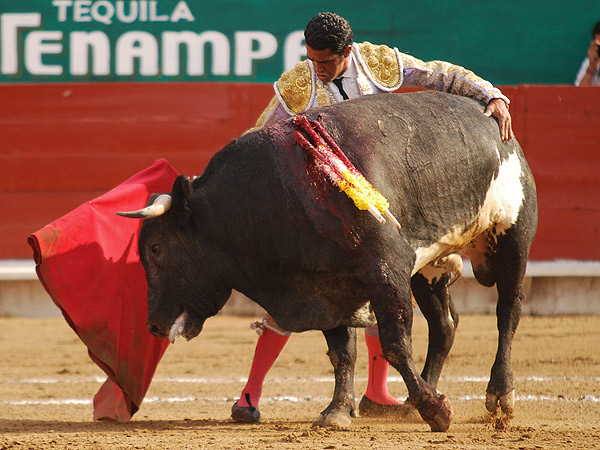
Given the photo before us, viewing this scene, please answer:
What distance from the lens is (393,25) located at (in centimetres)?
725

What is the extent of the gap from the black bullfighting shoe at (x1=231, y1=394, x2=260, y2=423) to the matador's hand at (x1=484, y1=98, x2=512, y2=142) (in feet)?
4.55

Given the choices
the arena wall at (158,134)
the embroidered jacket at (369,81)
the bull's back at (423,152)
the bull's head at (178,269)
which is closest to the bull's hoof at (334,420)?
the bull's head at (178,269)

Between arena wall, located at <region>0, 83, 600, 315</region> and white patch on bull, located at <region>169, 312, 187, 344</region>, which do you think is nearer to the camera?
white patch on bull, located at <region>169, 312, 187, 344</region>

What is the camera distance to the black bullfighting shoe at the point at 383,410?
147 inches

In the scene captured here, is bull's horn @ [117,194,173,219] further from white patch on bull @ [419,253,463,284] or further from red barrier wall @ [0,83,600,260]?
red barrier wall @ [0,83,600,260]

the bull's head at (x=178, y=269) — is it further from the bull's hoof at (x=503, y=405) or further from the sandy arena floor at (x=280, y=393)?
the bull's hoof at (x=503, y=405)

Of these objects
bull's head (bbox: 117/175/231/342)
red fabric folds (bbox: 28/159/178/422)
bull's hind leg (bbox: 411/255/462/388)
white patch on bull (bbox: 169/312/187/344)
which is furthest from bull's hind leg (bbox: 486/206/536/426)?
red fabric folds (bbox: 28/159/178/422)

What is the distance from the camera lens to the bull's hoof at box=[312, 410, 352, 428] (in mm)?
3324

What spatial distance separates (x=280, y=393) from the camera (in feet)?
14.2

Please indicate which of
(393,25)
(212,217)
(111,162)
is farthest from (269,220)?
(393,25)

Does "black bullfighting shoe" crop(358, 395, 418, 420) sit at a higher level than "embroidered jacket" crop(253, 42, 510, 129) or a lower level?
lower

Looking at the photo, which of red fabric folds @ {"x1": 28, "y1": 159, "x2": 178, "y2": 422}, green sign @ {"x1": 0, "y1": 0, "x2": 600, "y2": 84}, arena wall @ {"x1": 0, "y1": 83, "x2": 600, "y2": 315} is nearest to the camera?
red fabric folds @ {"x1": 28, "y1": 159, "x2": 178, "y2": 422}

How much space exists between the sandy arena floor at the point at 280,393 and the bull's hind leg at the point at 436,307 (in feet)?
0.69

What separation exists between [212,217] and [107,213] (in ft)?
2.41
